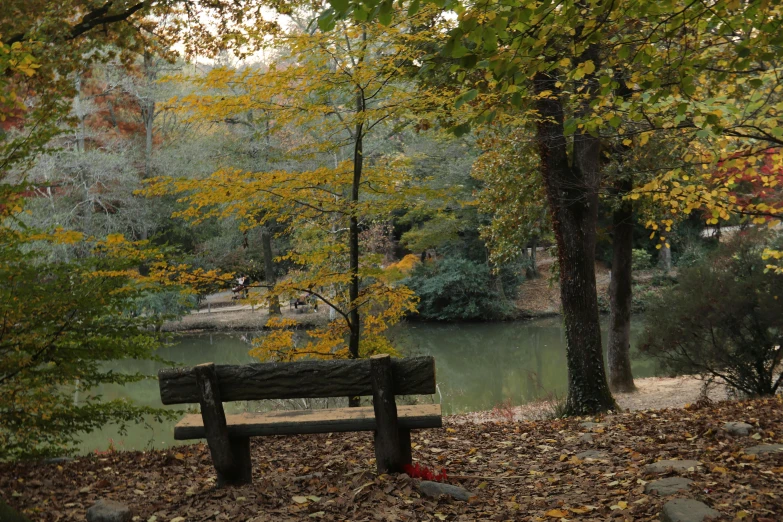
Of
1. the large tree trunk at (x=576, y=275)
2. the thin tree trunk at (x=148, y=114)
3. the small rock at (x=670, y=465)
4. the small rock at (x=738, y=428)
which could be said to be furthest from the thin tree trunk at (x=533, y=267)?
the small rock at (x=670, y=465)

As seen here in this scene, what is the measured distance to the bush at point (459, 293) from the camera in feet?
80.0

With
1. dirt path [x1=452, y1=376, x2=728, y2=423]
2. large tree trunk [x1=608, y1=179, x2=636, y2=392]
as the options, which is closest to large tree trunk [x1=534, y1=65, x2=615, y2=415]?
dirt path [x1=452, y1=376, x2=728, y2=423]

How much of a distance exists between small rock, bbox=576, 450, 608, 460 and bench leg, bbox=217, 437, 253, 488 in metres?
2.49

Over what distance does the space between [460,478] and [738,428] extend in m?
2.27

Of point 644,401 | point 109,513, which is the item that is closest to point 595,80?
point 644,401

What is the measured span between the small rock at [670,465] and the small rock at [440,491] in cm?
116

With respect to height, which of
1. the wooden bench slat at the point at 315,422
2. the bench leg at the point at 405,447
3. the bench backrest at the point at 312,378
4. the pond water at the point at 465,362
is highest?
the bench backrest at the point at 312,378

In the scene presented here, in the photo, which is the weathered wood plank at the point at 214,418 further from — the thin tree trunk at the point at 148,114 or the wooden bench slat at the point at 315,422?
the thin tree trunk at the point at 148,114

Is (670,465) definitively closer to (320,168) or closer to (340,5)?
(340,5)

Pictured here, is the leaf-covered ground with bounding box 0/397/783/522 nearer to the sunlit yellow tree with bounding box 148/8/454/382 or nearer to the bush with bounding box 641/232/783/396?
the sunlit yellow tree with bounding box 148/8/454/382

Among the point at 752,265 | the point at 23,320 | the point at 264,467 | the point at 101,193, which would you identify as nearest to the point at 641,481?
the point at 264,467

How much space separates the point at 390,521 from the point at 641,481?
1.58 m

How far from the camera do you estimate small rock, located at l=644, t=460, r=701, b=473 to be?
435 cm

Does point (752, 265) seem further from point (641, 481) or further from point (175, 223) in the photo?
point (175, 223)
